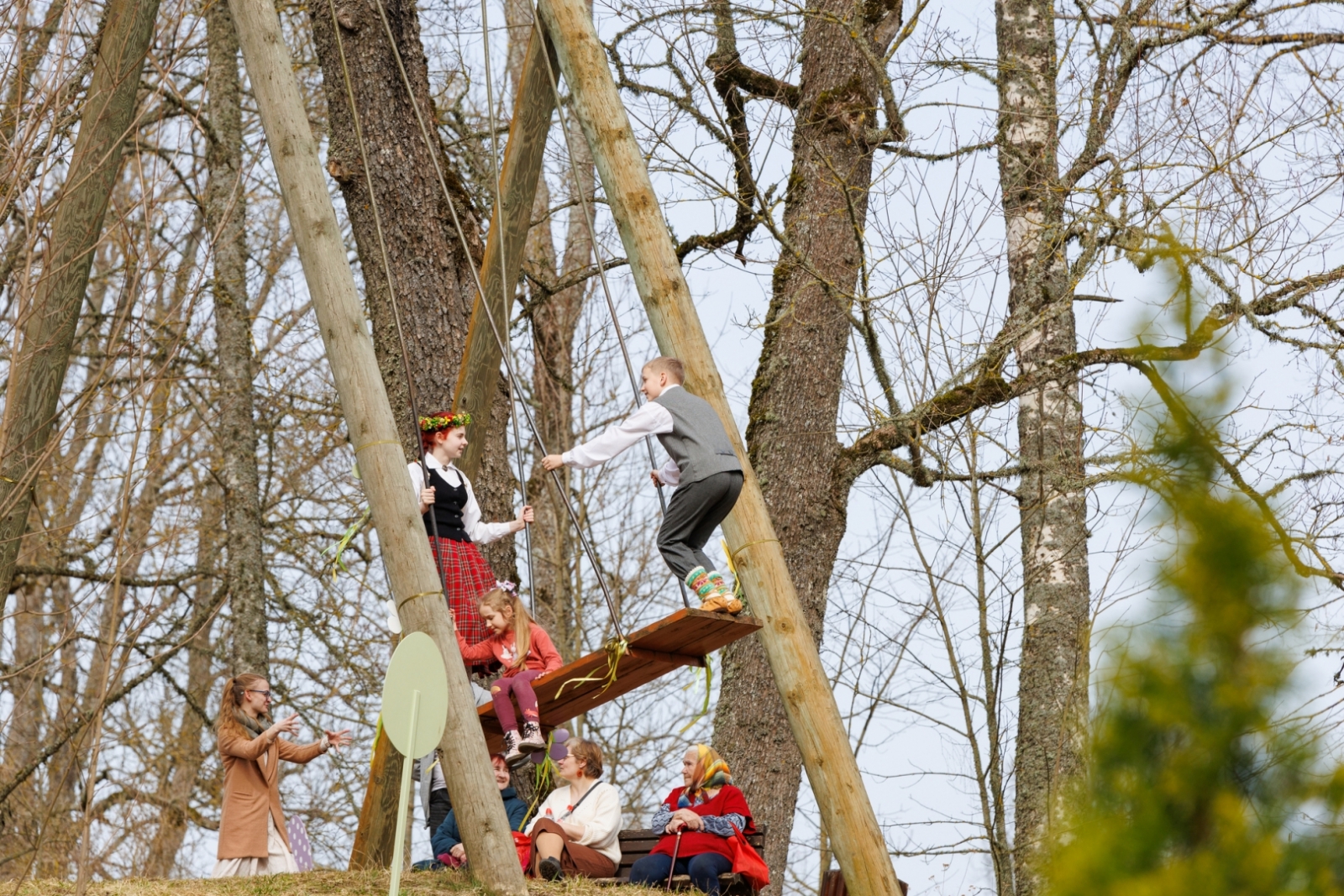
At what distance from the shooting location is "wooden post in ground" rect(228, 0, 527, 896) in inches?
206

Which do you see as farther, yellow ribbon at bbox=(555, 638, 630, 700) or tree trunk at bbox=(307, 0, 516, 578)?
tree trunk at bbox=(307, 0, 516, 578)

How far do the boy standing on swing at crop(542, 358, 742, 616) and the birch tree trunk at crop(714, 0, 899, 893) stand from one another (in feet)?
9.30

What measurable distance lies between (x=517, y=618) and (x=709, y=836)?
132cm

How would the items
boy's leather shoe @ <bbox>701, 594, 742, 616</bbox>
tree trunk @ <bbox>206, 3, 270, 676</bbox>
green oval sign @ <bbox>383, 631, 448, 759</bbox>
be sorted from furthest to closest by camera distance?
1. tree trunk @ <bbox>206, 3, 270, 676</bbox>
2. boy's leather shoe @ <bbox>701, 594, 742, 616</bbox>
3. green oval sign @ <bbox>383, 631, 448, 759</bbox>

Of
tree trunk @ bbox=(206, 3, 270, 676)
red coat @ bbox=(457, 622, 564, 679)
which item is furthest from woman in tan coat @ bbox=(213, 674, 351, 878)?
tree trunk @ bbox=(206, 3, 270, 676)

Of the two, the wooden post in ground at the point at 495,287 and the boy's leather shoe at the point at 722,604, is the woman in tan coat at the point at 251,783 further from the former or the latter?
the boy's leather shoe at the point at 722,604

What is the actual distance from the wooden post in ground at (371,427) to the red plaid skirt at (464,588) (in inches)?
53.4

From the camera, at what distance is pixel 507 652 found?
677 centimetres

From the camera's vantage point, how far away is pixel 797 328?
9.03 metres

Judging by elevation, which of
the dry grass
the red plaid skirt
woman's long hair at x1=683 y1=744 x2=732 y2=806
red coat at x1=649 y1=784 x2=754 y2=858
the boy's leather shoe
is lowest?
the dry grass

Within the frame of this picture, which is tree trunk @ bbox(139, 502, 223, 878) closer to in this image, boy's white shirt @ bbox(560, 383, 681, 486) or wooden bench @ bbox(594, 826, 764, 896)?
wooden bench @ bbox(594, 826, 764, 896)

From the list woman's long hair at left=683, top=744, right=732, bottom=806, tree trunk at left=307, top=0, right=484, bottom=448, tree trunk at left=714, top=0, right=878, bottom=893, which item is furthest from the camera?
tree trunk at left=714, top=0, right=878, bottom=893

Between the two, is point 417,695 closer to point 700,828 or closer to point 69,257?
point 700,828

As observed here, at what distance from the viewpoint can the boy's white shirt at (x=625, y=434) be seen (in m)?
5.53
